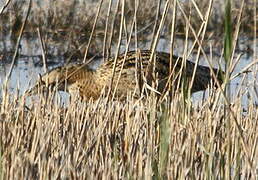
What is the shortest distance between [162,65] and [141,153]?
3.74 m

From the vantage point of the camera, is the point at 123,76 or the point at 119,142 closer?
the point at 119,142

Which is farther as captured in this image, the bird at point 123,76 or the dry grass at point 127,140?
the bird at point 123,76

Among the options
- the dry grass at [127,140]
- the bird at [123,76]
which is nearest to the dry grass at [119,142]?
the dry grass at [127,140]

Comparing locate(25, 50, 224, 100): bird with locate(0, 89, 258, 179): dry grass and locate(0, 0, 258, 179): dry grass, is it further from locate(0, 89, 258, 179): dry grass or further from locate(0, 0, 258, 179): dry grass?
locate(0, 89, 258, 179): dry grass

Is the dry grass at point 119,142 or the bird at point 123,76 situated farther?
the bird at point 123,76

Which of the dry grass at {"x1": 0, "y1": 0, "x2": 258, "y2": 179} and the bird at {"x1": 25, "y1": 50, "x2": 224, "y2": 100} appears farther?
the bird at {"x1": 25, "y1": 50, "x2": 224, "y2": 100}

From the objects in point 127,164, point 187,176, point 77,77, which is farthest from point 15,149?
point 77,77

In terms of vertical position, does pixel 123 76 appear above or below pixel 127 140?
below

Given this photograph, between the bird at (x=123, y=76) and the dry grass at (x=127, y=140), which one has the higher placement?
the dry grass at (x=127, y=140)

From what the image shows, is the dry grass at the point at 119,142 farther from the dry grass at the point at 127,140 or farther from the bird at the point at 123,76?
the bird at the point at 123,76

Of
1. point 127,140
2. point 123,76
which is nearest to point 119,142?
point 127,140

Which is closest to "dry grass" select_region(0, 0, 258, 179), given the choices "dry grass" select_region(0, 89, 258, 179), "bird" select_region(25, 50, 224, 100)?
"dry grass" select_region(0, 89, 258, 179)

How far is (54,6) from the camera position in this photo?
42.0 ft

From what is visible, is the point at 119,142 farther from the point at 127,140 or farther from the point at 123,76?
the point at 123,76
